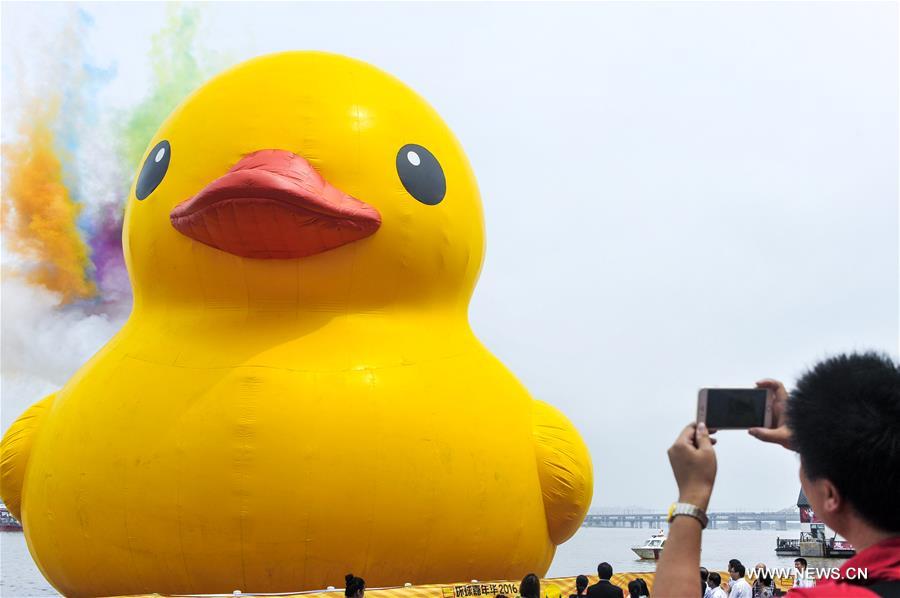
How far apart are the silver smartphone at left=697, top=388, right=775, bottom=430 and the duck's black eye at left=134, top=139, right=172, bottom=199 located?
6.33 metres

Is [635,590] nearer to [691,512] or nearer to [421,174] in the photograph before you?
[421,174]

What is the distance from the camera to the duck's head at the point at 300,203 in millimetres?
6875

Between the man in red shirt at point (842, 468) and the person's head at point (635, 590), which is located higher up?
the man in red shirt at point (842, 468)

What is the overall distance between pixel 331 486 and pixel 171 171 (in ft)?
9.00

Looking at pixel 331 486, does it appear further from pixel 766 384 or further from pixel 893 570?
pixel 893 570

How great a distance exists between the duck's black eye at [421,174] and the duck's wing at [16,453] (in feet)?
11.0

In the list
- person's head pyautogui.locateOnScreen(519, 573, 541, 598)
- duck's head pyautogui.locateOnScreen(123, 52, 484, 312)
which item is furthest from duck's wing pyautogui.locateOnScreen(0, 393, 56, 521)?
person's head pyautogui.locateOnScreen(519, 573, 541, 598)

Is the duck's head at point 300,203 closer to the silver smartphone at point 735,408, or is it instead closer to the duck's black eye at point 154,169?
the duck's black eye at point 154,169

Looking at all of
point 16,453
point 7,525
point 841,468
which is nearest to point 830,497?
point 841,468

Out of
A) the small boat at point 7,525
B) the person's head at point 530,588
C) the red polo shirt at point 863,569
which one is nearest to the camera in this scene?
the red polo shirt at point 863,569

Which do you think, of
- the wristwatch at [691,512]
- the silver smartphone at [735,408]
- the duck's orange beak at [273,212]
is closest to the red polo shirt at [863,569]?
the wristwatch at [691,512]

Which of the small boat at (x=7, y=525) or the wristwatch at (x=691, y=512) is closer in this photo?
the wristwatch at (x=691, y=512)

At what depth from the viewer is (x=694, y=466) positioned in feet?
5.47

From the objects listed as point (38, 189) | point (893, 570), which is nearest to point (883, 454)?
point (893, 570)
